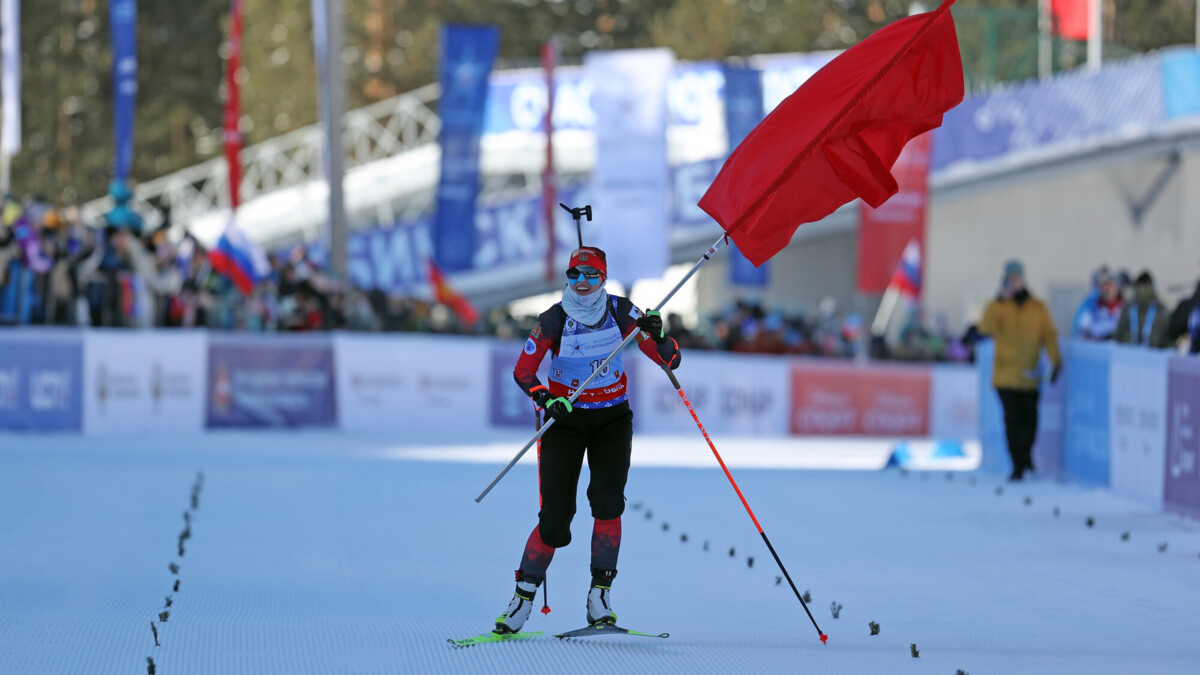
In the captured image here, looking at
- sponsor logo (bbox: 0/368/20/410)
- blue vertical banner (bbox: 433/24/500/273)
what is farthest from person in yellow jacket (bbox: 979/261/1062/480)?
blue vertical banner (bbox: 433/24/500/273)

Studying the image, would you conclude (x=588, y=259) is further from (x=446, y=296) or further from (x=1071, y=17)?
(x=1071, y=17)

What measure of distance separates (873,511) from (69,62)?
1926 inches

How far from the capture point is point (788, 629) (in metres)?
8.05

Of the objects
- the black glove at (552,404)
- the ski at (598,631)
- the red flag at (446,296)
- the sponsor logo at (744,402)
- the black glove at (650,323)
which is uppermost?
the red flag at (446,296)

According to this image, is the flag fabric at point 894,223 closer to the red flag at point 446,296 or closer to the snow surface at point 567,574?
the red flag at point 446,296

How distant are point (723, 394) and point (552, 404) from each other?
60.5 ft

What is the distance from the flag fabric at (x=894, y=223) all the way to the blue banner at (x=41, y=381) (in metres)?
13.3

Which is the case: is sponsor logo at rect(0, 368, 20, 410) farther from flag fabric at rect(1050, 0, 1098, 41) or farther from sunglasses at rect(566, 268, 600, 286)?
flag fabric at rect(1050, 0, 1098, 41)

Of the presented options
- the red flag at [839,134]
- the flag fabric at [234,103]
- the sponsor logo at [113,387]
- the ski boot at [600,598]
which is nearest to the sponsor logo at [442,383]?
the sponsor logo at [113,387]

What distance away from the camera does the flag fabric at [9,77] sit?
24.6 metres

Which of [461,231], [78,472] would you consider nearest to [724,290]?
[461,231]

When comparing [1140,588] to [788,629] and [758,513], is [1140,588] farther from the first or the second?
[758,513]

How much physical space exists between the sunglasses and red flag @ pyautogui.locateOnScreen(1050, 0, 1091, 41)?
2896 centimetres

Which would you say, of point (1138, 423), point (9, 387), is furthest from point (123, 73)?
point (1138, 423)
